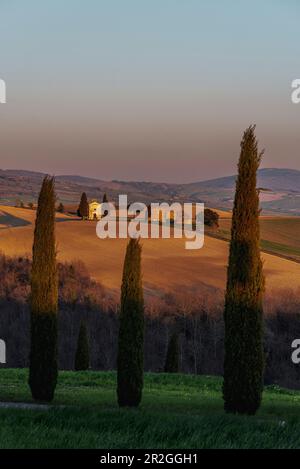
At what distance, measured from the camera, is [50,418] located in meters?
14.8

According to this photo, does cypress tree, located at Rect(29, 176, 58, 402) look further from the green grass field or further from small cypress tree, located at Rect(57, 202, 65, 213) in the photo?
small cypress tree, located at Rect(57, 202, 65, 213)

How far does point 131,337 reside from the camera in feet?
81.0

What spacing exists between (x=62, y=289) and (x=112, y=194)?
58.3 meters

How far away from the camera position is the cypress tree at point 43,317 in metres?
25.1

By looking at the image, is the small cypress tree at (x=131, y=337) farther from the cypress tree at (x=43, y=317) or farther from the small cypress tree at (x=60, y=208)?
the small cypress tree at (x=60, y=208)

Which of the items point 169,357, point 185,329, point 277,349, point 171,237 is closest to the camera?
point 169,357

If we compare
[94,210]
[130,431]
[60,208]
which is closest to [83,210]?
[94,210]

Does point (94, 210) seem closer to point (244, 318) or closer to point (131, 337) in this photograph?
point (131, 337)

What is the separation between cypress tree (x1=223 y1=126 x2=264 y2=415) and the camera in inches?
859

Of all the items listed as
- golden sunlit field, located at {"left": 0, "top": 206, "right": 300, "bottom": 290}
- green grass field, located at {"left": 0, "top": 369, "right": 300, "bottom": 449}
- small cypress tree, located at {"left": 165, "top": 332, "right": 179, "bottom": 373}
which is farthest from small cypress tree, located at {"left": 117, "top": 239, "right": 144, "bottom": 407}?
golden sunlit field, located at {"left": 0, "top": 206, "right": 300, "bottom": 290}

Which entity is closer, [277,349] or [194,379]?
[194,379]

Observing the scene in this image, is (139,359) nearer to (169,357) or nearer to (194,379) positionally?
(194,379)
